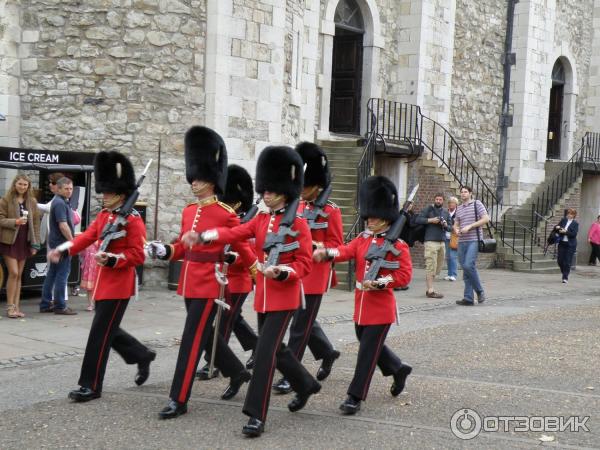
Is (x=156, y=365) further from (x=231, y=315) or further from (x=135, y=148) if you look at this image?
(x=135, y=148)

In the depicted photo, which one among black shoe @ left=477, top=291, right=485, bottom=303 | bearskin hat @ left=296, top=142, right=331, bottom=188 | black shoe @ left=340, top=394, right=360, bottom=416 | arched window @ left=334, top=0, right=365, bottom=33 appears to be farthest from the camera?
arched window @ left=334, top=0, right=365, bottom=33

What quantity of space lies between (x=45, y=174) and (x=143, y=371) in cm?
631

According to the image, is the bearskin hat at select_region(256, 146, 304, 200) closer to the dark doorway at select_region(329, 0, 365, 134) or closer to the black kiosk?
the black kiosk

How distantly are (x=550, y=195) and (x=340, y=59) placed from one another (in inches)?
294

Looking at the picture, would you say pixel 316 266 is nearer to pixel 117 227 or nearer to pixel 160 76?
pixel 117 227

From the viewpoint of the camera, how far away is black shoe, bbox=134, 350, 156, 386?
7070mm

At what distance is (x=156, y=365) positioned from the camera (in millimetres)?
8125

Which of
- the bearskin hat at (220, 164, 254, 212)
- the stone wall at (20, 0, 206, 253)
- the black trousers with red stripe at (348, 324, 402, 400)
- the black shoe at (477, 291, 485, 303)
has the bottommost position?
the black shoe at (477, 291, 485, 303)

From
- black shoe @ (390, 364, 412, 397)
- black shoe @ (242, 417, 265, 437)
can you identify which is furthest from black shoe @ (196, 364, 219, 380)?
black shoe @ (242, 417, 265, 437)

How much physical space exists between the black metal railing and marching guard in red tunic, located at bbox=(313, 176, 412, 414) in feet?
46.4

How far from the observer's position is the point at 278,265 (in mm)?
6168

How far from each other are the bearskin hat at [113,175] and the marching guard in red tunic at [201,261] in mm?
586

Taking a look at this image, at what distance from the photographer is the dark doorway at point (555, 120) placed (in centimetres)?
2633

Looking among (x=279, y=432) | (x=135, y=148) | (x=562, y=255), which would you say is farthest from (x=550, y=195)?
(x=279, y=432)
